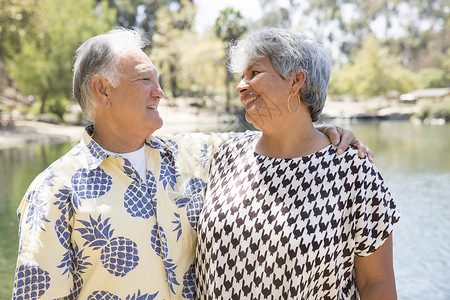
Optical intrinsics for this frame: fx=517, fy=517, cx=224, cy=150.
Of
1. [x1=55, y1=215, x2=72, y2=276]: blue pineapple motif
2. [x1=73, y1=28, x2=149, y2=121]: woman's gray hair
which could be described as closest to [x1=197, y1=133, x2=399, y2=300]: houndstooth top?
[x1=55, y1=215, x2=72, y2=276]: blue pineapple motif

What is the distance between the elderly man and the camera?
1637 millimetres

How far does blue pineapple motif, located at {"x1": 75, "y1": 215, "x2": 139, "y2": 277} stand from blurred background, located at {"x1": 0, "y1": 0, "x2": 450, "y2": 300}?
1138mm

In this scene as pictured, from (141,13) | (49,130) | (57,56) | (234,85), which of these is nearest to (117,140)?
(234,85)

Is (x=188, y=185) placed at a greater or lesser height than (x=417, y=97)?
greater

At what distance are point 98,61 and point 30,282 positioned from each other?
0.79m

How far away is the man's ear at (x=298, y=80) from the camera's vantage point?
1.80 m

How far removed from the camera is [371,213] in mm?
1719

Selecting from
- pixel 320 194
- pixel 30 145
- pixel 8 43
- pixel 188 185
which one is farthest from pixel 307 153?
pixel 30 145

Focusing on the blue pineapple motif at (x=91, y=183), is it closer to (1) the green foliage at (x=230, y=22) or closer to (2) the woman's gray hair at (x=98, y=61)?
(2) the woman's gray hair at (x=98, y=61)

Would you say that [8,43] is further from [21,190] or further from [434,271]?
[434,271]

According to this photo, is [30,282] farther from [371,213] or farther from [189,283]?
[371,213]

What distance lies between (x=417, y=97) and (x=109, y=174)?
45298 mm

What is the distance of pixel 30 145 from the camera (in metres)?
19.9

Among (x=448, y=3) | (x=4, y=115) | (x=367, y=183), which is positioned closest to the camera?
(x=367, y=183)
